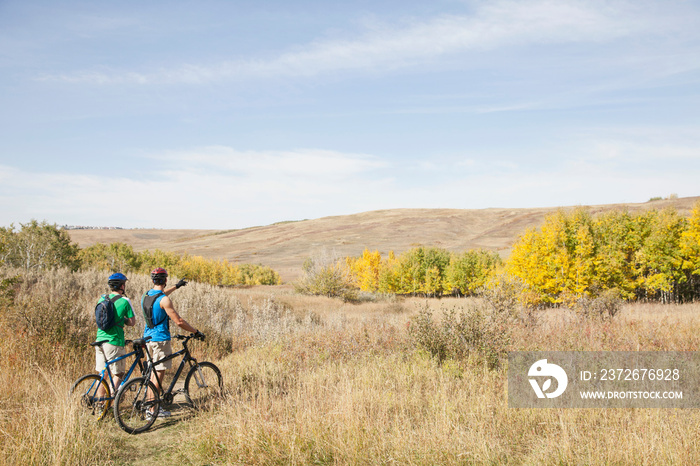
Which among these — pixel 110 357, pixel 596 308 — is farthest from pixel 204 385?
pixel 596 308

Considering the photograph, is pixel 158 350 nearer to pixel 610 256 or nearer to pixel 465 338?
pixel 465 338

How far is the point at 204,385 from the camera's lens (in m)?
6.49

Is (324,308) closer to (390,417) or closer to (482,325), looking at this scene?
(482,325)

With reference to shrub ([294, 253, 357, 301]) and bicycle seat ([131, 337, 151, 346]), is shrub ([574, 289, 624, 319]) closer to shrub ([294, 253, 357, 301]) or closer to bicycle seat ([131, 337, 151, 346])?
bicycle seat ([131, 337, 151, 346])

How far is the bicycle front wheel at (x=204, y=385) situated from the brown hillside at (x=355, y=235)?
69418 mm

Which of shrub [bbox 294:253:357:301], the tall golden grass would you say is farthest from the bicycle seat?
shrub [bbox 294:253:357:301]

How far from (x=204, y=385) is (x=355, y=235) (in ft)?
395

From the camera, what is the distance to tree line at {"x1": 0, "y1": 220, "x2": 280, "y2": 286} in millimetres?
24153

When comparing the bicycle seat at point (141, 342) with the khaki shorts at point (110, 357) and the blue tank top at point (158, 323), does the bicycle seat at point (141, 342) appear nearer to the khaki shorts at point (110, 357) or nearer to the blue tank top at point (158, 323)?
the blue tank top at point (158, 323)

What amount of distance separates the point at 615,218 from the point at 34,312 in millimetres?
34806

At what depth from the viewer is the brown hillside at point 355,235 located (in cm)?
9988

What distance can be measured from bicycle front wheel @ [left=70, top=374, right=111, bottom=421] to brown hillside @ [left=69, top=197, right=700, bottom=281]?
70366mm

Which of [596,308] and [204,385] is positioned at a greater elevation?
[204,385]

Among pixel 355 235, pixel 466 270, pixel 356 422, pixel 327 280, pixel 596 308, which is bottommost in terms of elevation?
pixel 466 270
